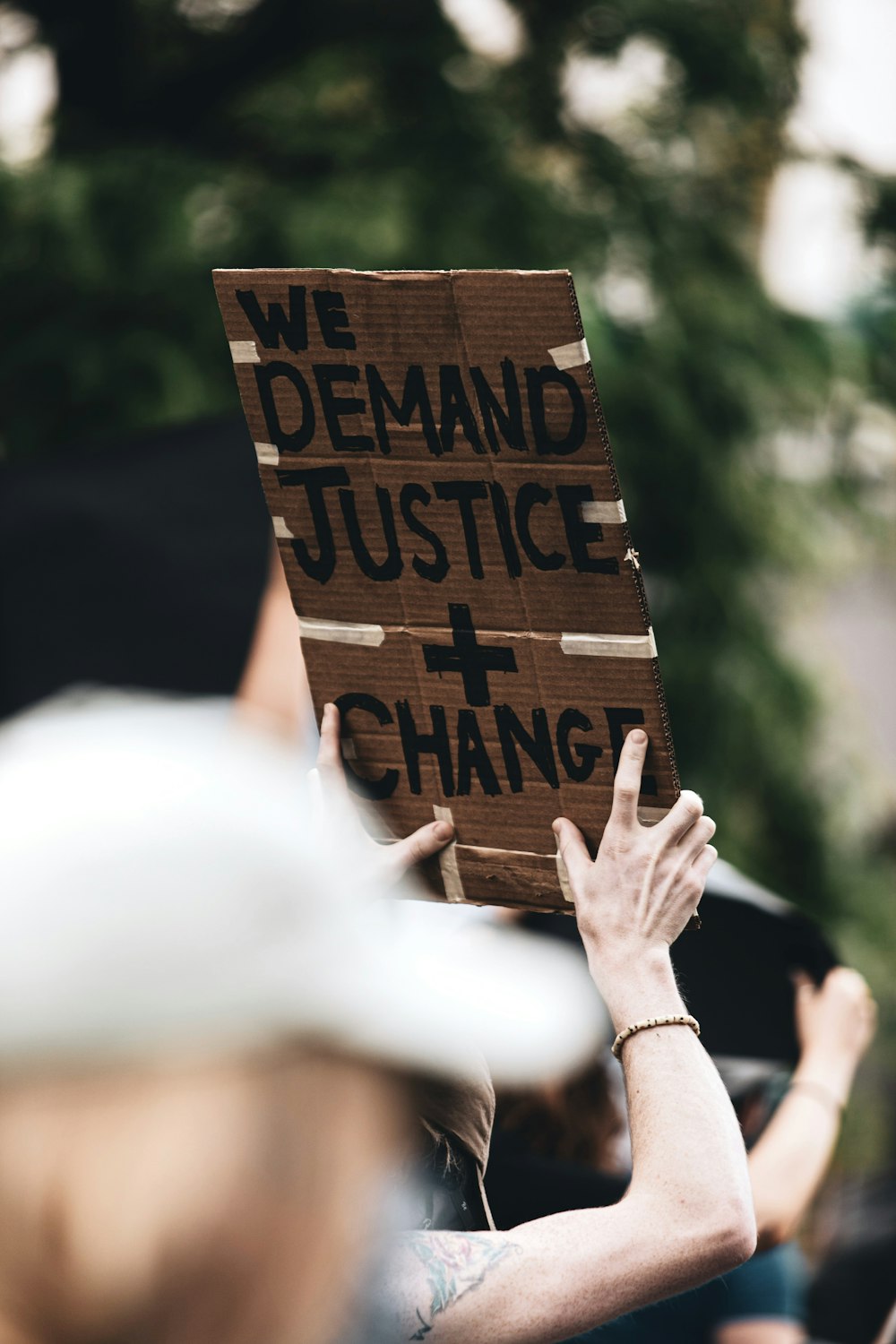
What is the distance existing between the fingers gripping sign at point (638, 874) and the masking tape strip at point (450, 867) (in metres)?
0.15

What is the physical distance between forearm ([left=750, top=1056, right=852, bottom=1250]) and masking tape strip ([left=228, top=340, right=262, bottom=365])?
97 centimetres

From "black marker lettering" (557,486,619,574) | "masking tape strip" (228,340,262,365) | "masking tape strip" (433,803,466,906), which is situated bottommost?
"masking tape strip" (433,803,466,906)

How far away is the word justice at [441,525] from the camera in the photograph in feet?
3.43

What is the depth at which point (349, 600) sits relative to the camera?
Result: 46.7 inches

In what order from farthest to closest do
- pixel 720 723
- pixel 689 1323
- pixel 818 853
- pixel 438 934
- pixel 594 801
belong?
pixel 818 853 < pixel 720 723 < pixel 689 1323 < pixel 438 934 < pixel 594 801

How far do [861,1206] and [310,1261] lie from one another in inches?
80.9

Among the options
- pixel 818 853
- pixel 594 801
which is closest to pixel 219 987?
pixel 594 801

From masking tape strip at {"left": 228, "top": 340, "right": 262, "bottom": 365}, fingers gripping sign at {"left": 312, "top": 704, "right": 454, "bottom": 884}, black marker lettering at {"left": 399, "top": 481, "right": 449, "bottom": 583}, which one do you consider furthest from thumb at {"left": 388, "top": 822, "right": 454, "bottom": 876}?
masking tape strip at {"left": 228, "top": 340, "right": 262, "bottom": 365}

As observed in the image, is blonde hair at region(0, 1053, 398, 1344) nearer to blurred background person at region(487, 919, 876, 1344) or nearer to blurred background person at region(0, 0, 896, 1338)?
blurred background person at region(487, 919, 876, 1344)

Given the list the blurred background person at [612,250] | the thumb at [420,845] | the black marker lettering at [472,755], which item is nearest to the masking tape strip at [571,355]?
the black marker lettering at [472,755]

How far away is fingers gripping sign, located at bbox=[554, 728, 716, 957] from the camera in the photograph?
1.03 m

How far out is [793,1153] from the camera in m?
1.49

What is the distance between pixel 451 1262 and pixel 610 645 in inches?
19.2

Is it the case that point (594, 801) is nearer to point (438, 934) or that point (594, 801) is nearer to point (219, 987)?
point (438, 934)
